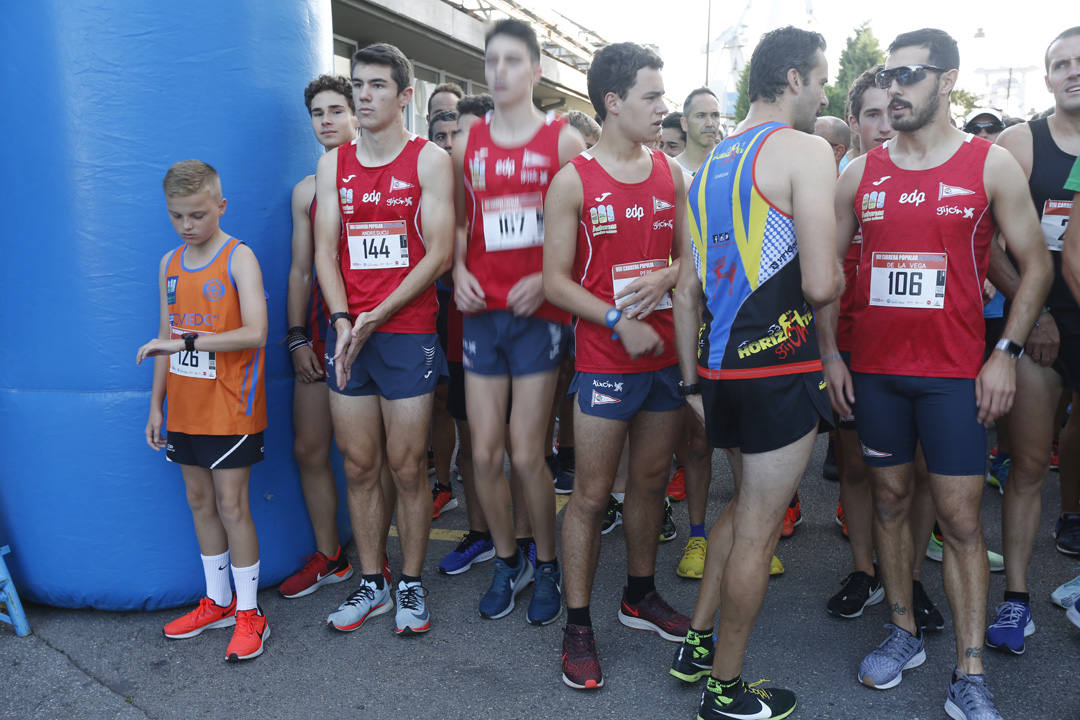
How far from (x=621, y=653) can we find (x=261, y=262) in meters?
2.20

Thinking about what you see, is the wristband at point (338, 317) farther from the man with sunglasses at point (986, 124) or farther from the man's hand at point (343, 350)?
the man with sunglasses at point (986, 124)

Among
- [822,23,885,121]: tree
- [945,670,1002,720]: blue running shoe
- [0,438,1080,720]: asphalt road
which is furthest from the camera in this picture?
[822,23,885,121]: tree

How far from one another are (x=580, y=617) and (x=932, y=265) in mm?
1722

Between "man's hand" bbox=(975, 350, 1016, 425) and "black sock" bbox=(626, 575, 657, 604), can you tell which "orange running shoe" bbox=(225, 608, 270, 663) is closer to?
"black sock" bbox=(626, 575, 657, 604)

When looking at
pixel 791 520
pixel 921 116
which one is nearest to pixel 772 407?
pixel 921 116

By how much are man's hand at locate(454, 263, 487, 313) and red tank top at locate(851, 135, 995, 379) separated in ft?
4.76

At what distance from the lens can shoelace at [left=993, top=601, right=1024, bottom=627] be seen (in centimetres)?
299

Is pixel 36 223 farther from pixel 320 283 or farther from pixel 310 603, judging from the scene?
pixel 310 603

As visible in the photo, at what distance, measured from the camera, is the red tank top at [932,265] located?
2.63 meters

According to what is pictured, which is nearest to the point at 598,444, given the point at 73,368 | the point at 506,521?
the point at 506,521

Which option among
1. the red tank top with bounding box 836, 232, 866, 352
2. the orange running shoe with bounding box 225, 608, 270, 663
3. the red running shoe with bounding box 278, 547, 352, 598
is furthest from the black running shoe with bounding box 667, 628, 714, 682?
the red running shoe with bounding box 278, 547, 352, 598

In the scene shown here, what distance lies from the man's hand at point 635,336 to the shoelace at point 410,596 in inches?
53.7

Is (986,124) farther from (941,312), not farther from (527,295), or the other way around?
(527,295)

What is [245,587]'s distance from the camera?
10.5 ft
